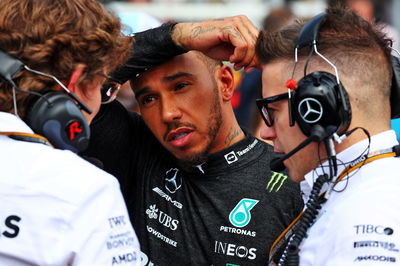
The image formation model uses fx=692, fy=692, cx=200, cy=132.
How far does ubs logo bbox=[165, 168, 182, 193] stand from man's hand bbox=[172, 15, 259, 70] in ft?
2.00

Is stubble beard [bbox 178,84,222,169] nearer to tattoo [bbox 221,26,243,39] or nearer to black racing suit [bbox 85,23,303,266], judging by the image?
black racing suit [bbox 85,23,303,266]

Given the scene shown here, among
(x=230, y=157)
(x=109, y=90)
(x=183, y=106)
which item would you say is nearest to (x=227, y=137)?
(x=230, y=157)

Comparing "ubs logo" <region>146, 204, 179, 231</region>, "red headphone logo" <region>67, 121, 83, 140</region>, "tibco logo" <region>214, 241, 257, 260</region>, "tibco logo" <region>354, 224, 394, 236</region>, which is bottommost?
"tibco logo" <region>214, 241, 257, 260</region>

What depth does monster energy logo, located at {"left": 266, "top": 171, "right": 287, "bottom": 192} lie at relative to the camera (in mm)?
3182

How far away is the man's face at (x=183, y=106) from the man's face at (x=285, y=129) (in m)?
0.88

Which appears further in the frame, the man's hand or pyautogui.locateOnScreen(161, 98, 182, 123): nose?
pyautogui.locateOnScreen(161, 98, 182, 123): nose

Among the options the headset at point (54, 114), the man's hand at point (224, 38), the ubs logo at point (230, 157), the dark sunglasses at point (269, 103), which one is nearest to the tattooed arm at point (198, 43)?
the man's hand at point (224, 38)

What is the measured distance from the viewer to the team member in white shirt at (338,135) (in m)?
2.09

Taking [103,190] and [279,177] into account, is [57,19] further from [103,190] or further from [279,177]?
[279,177]

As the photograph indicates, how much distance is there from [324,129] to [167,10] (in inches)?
312

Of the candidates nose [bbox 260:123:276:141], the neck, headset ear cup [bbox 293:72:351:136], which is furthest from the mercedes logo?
the neck

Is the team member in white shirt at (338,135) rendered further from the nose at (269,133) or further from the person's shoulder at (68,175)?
the person's shoulder at (68,175)

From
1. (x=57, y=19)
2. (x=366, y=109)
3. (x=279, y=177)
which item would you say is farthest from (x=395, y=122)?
(x=57, y=19)

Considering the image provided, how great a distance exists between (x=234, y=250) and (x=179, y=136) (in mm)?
683
